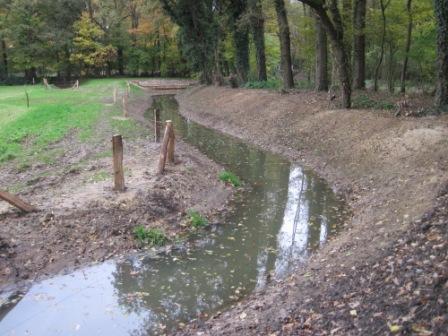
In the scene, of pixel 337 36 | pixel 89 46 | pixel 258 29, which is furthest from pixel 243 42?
pixel 89 46

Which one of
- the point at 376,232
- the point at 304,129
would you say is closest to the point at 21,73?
the point at 304,129

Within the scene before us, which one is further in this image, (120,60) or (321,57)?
(120,60)

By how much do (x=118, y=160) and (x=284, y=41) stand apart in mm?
17511

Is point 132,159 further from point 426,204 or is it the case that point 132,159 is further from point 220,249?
point 426,204

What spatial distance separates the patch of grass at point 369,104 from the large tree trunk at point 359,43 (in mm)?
3303

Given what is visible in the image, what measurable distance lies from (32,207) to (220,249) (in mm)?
4298

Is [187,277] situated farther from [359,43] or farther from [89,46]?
[89,46]

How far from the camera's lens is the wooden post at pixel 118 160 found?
11.7 metres

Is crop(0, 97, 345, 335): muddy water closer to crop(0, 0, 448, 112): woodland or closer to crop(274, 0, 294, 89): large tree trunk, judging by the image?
crop(0, 0, 448, 112): woodland

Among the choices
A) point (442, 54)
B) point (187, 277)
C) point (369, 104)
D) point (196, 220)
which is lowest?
point (187, 277)

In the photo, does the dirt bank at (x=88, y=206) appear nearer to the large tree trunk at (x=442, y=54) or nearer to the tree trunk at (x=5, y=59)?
the large tree trunk at (x=442, y=54)

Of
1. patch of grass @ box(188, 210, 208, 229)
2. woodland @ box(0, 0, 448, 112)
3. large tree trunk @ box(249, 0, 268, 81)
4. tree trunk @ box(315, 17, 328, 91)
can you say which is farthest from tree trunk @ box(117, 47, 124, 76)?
patch of grass @ box(188, 210, 208, 229)

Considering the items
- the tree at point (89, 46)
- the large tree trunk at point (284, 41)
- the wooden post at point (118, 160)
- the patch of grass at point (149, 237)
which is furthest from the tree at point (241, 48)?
the tree at point (89, 46)

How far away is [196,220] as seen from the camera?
1119 cm
